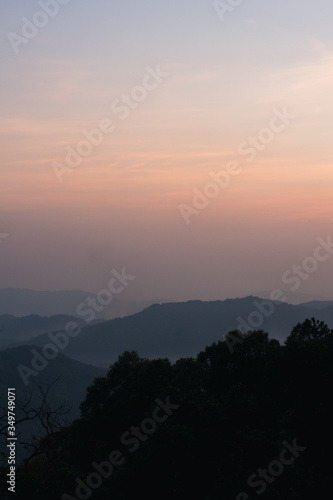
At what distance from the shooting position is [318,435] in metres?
18.5

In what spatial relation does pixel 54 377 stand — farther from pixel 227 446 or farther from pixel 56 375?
pixel 227 446

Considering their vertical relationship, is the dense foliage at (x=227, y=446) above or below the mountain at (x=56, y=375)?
below

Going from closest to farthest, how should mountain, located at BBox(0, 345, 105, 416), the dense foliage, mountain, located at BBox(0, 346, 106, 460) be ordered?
the dense foliage < mountain, located at BBox(0, 346, 106, 460) < mountain, located at BBox(0, 345, 105, 416)

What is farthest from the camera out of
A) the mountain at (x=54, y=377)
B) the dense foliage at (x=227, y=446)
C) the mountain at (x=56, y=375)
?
the mountain at (x=56, y=375)

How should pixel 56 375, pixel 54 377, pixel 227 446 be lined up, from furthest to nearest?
pixel 56 375 < pixel 54 377 < pixel 227 446

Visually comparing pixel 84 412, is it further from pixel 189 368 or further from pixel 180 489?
pixel 180 489

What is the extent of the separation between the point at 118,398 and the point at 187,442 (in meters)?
22.0

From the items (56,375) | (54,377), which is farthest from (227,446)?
(56,375)

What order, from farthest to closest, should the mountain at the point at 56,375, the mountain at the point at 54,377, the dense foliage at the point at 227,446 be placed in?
the mountain at the point at 56,375 < the mountain at the point at 54,377 < the dense foliage at the point at 227,446

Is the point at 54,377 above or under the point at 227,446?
above

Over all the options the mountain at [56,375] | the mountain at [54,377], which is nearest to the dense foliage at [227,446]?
the mountain at [54,377]

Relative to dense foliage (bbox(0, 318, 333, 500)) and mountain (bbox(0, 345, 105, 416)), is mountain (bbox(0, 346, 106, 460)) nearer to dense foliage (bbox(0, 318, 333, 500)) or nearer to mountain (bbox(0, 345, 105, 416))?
mountain (bbox(0, 345, 105, 416))

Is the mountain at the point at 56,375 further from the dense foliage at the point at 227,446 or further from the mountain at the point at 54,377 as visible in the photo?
the dense foliage at the point at 227,446

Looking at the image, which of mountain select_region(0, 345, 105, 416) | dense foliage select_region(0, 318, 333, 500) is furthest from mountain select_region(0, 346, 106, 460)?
dense foliage select_region(0, 318, 333, 500)
